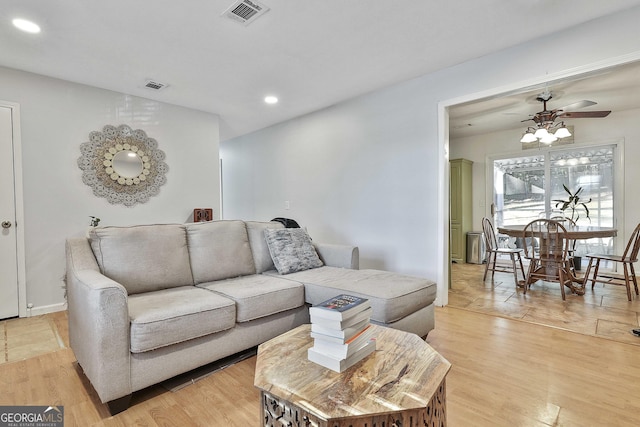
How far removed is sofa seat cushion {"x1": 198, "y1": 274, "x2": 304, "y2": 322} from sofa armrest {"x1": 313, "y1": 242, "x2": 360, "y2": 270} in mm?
655

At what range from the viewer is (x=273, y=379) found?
1062mm

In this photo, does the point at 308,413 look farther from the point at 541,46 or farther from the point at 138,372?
the point at 541,46

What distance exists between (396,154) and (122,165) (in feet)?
10.6

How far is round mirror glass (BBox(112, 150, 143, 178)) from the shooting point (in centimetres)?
373

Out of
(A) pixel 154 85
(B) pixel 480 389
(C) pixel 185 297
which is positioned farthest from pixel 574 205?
(A) pixel 154 85

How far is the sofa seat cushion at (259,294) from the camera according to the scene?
6.66ft

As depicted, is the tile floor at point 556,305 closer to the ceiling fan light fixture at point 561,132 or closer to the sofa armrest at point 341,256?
the sofa armrest at point 341,256

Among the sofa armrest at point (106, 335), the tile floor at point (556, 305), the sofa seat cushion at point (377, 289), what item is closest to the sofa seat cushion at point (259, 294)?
the sofa seat cushion at point (377, 289)

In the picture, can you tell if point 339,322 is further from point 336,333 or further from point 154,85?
point 154,85

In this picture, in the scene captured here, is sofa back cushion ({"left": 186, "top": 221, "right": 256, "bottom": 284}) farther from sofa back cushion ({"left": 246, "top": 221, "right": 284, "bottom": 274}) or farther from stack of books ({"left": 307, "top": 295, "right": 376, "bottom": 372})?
stack of books ({"left": 307, "top": 295, "right": 376, "bottom": 372})

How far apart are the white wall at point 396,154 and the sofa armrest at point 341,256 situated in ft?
3.07

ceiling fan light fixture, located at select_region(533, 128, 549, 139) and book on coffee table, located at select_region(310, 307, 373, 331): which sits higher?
ceiling fan light fixture, located at select_region(533, 128, 549, 139)

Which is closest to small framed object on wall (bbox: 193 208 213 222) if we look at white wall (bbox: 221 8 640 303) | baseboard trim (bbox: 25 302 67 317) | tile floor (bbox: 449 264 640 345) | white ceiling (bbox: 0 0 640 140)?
white wall (bbox: 221 8 640 303)

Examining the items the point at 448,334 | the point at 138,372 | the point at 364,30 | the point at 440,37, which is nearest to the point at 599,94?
the point at 440,37
